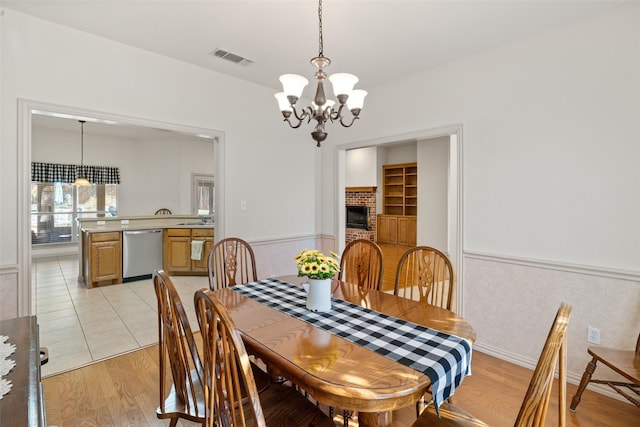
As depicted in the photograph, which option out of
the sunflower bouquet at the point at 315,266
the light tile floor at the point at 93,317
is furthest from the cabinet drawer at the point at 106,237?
the sunflower bouquet at the point at 315,266

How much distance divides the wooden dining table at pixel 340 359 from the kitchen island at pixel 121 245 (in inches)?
149

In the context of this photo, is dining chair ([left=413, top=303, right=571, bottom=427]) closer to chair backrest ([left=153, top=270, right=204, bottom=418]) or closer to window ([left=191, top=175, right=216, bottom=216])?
chair backrest ([left=153, top=270, right=204, bottom=418])

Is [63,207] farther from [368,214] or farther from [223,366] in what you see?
[223,366]

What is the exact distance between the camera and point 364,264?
2.46 meters

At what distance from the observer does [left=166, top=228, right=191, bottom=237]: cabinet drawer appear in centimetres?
525

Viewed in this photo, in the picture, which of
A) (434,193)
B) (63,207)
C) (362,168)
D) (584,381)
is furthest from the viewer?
(362,168)

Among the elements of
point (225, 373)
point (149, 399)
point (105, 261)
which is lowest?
point (149, 399)

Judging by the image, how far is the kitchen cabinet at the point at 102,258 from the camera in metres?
4.51

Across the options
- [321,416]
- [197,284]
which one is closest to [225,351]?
[321,416]

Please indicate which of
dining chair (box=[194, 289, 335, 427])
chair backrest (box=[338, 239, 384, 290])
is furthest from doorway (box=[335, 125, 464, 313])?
dining chair (box=[194, 289, 335, 427])

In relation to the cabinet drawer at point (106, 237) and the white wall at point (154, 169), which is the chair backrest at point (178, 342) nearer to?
the cabinet drawer at point (106, 237)

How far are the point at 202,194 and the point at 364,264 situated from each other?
641cm

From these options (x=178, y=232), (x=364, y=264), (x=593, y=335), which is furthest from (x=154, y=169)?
(x=593, y=335)

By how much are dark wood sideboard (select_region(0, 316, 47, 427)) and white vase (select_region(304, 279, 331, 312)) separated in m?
1.09
